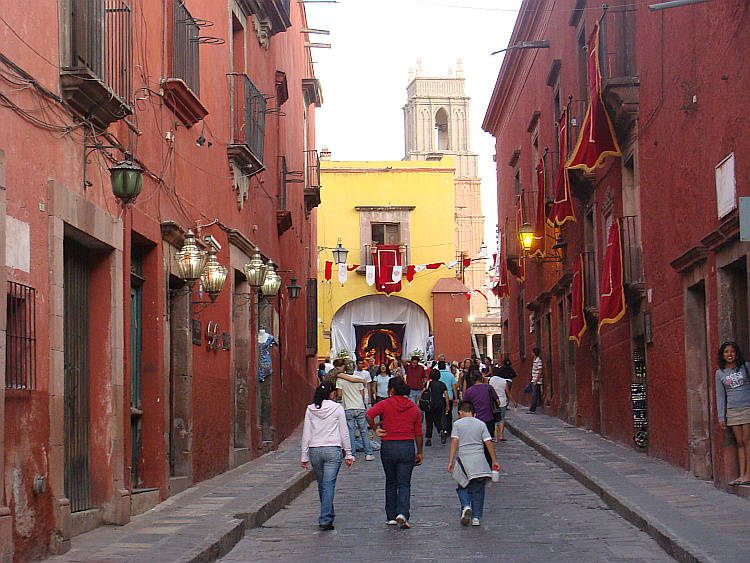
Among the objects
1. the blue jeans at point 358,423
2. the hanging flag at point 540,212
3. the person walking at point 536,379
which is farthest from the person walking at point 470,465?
the person walking at point 536,379

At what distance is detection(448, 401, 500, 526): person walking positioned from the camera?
10.8 m

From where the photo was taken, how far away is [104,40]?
9.88 m

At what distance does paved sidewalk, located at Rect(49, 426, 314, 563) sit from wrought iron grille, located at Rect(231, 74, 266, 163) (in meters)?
5.18

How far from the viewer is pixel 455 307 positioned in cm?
4434

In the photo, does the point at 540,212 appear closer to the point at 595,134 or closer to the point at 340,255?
the point at 595,134

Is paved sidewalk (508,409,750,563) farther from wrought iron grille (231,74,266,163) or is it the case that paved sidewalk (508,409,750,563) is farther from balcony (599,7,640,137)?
wrought iron grille (231,74,266,163)

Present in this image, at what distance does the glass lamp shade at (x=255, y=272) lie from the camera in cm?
1689

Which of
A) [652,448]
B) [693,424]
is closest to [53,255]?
[693,424]

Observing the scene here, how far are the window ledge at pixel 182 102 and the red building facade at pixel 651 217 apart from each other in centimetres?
581

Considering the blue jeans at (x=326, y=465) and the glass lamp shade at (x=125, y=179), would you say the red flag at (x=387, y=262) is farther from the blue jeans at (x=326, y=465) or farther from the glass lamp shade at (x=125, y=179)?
the glass lamp shade at (x=125, y=179)

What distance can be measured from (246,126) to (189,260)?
202 inches

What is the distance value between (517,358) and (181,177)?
73.1ft

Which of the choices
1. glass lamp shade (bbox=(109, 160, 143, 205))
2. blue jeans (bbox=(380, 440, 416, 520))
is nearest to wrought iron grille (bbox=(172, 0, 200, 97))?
glass lamp shade (bbox=(109, 160, 143, 205))

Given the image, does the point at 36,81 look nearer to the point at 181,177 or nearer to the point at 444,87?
the point at 181,177
